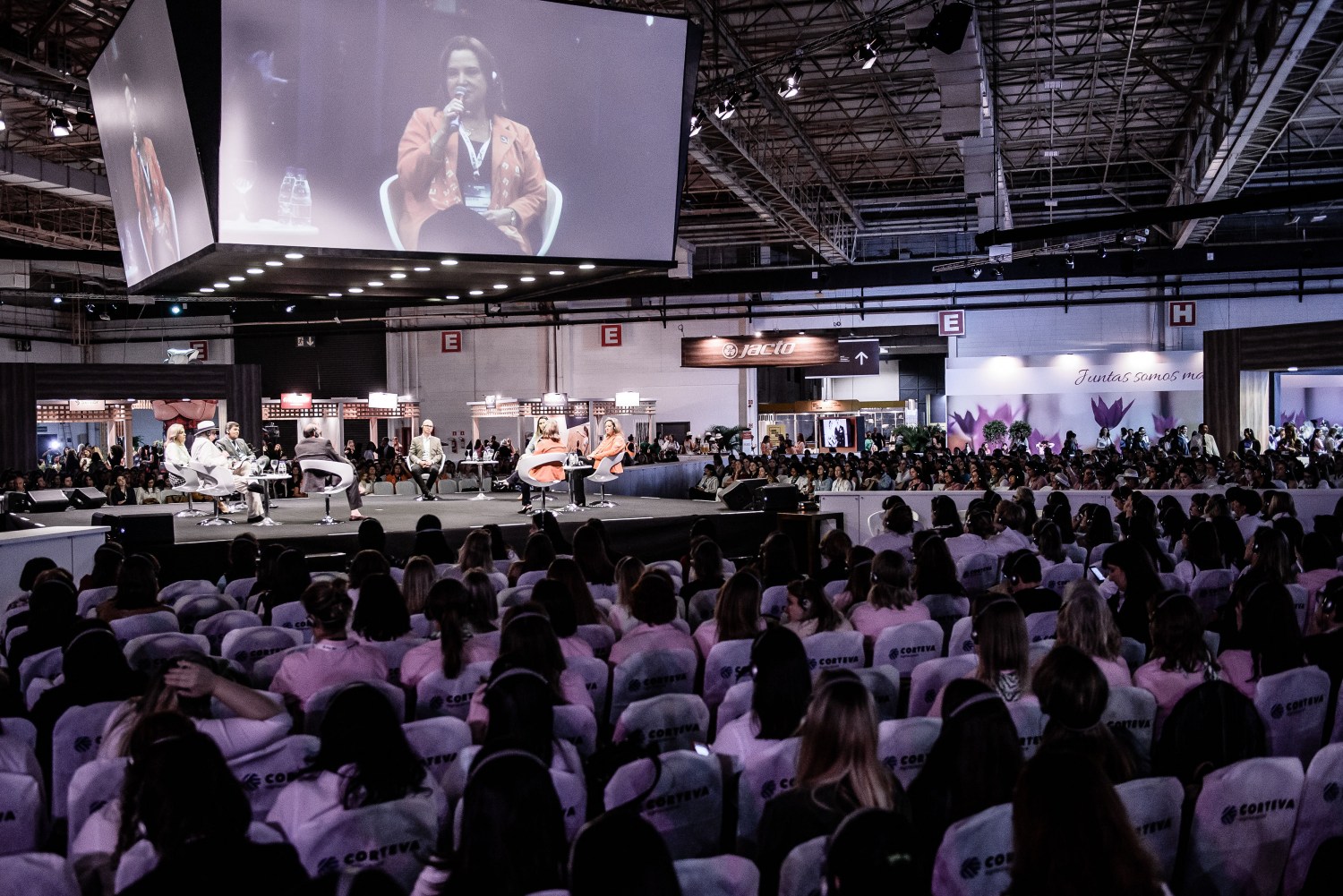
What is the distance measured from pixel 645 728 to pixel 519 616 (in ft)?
2.09

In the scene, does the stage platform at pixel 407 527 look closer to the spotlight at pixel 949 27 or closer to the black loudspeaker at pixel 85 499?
the black loudspeaker at pixel 85 499

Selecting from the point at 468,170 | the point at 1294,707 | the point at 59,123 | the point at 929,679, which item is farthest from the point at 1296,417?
the point at 59,123

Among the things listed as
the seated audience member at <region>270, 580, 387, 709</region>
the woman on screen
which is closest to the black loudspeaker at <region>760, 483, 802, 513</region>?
the woman on screen

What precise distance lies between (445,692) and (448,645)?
0.18 meters

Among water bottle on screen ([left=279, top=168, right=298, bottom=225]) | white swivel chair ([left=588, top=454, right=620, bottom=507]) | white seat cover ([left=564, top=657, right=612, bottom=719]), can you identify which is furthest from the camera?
white swivel chair ([left=588, top=454, right=620, bottom=507])

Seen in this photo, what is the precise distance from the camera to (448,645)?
4215 mm

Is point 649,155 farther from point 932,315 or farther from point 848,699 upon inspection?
point 932,315

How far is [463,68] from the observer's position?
944cm

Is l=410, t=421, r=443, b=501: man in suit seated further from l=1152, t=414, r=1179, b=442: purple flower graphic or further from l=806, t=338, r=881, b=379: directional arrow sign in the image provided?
l=1152, t=414, r=1179, b=442: purple flower graphic

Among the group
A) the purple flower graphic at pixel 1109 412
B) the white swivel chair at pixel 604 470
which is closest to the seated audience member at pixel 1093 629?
the white swivel chair at pixel 604 470

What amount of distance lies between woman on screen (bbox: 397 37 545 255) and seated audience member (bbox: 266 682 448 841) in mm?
7753

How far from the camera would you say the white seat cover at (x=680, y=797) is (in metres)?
2.91

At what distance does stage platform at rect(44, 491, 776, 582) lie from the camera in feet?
34.9

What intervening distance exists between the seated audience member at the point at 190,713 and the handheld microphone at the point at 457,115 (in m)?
7.24
